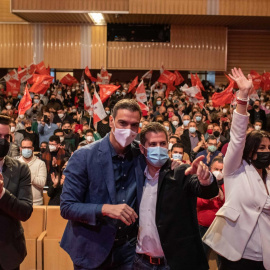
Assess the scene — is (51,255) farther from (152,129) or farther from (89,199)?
A: (152,129)

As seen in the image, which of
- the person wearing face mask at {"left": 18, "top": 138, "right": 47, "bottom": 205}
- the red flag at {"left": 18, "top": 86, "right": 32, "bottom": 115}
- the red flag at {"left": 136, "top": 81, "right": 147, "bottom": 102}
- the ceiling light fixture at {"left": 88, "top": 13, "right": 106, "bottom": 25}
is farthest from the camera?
the ceiling light fixture at {"left": 88, "top": 13, "right": 106, "bottom": 25}

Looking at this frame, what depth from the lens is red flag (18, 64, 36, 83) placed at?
15336mm

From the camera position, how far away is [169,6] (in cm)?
1873

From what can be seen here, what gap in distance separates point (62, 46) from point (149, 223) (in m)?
19.6

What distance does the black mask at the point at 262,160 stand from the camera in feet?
9.37

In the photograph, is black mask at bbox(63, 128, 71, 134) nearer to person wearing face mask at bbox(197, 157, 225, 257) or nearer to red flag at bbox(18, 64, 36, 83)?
person wearing face mask at bbox(197, 157, 225, 257)

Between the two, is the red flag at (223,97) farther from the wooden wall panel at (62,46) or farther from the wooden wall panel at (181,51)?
the wooden wall panel at (62,46)

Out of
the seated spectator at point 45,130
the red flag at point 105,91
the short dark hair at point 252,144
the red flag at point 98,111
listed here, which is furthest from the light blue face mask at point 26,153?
the red flag at point 105,91

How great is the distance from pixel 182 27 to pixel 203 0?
96.2 inches

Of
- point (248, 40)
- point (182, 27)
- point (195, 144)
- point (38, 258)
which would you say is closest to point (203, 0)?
point (182, 27)

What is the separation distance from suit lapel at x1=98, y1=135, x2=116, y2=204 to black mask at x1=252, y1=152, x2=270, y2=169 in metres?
1.06

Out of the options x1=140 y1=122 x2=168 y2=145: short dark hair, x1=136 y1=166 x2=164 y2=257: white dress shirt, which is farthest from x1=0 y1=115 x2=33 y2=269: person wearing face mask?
x1=140 y1=122 x2=168 y2=145: short dark hair

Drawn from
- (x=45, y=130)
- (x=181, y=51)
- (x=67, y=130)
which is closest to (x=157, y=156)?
(x=67, y=130)

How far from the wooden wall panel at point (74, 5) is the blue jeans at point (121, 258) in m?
17.3
